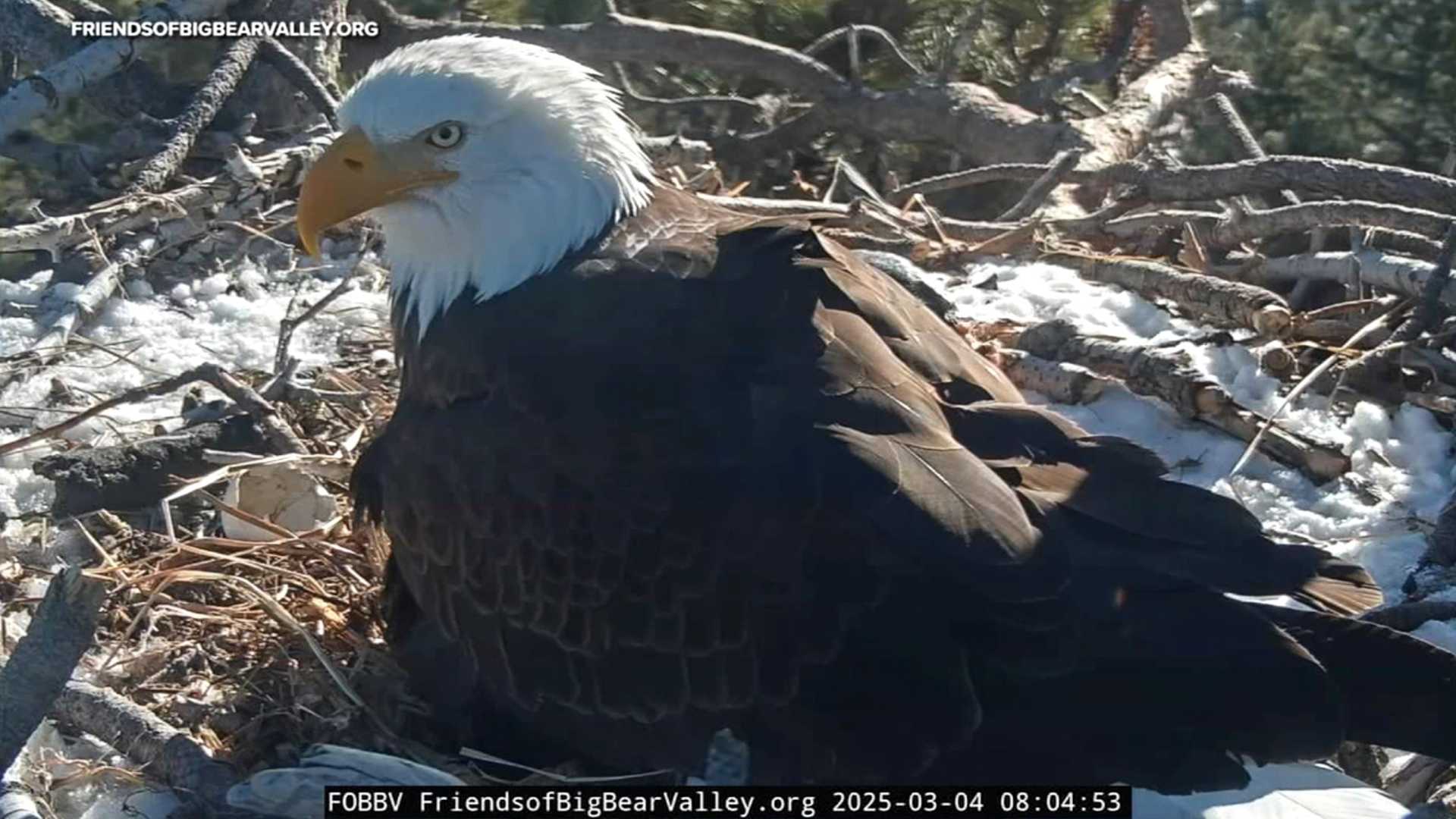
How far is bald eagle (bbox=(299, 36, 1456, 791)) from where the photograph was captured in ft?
11.8

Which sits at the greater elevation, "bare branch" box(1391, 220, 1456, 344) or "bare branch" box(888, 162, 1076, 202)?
"bare branch" box(1391, 220, 1456, 344)

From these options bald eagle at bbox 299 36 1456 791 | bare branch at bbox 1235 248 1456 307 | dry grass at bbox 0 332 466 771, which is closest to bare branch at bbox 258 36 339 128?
dry grass at bbox 0 332 466 771

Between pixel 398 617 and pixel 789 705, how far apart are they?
3.59 ft

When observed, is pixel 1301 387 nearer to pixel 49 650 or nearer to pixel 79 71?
pixel 49 650

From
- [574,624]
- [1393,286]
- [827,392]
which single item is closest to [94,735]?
[574,624]

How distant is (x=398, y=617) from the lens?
4.38 meters

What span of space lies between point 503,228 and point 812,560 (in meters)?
1.19

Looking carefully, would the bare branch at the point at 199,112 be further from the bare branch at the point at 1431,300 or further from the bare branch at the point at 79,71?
the bare branch at the point at 1431,300

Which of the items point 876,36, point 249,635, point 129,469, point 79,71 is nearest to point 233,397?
point 129,469

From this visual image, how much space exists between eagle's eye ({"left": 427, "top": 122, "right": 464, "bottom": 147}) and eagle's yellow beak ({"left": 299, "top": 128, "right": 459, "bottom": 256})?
28mm

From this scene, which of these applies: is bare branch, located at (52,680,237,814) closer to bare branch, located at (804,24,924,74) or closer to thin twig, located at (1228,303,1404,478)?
thin twig, located at (1228,303,1404,478)

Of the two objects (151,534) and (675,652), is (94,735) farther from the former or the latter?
(675,652)
